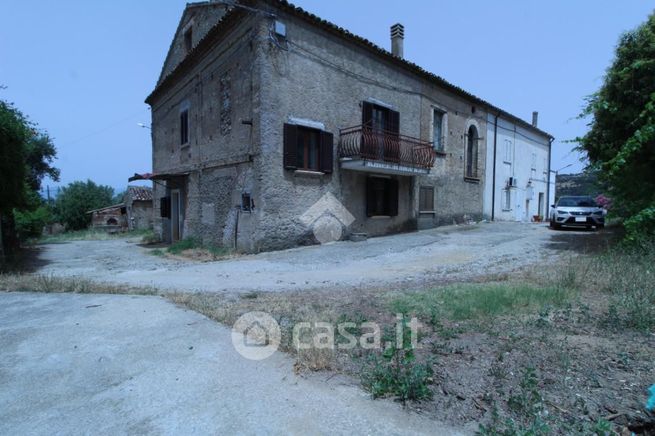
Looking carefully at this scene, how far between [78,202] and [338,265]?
42.3 metres

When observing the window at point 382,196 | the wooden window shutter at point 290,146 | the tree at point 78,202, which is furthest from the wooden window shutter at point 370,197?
the tree at point 78,202

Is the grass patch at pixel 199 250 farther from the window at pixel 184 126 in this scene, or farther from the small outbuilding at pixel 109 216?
the small outbuilding at pixel 109 216

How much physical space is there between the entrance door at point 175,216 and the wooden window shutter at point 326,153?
7863 millimetres

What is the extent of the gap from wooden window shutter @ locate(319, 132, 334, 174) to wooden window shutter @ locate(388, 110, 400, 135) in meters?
3.31

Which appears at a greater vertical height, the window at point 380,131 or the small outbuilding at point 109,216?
the window at point 380,131

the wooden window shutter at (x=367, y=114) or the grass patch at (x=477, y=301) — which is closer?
the grass patch at (x=477, y=301)

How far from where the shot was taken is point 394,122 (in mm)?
14688

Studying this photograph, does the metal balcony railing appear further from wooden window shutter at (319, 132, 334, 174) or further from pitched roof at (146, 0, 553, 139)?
pitched roof at (146, 0, 553, 139)

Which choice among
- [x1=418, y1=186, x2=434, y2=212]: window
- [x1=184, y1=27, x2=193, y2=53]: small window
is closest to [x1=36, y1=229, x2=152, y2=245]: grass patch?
[x1=184, y1=27, x2=193, y2=53]: small window

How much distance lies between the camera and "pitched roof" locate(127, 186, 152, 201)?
106 ft

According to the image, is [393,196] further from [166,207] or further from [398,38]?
[166,207]

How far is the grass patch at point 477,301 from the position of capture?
4285 millimetres

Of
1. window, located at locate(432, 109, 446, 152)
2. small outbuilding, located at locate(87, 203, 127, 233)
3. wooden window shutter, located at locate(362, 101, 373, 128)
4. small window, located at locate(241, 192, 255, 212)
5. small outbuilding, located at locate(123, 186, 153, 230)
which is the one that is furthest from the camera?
small outbuilding, located at locate(87, 203, 127, 233)

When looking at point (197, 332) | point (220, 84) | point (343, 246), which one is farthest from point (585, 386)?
point (220, 84)
